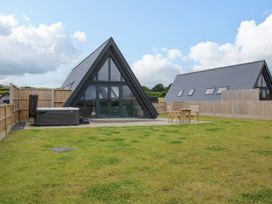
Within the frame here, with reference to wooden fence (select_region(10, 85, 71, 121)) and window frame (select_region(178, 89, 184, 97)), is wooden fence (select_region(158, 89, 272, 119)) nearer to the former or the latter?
wooden fence (select_region(10, 85, 71, 121))

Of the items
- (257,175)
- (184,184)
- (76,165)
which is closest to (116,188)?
(184,184)

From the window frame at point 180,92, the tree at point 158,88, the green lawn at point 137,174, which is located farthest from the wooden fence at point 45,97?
the tree at point 158,88

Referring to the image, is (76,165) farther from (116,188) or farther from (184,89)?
(184,89)

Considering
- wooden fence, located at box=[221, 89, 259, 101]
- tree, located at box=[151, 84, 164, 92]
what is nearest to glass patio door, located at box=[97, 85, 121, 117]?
wooden fence, located at box=[221, 89, 259, 101]

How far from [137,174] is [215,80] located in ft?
89.0

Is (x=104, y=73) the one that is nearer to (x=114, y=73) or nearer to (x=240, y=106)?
(x=114, y=73)

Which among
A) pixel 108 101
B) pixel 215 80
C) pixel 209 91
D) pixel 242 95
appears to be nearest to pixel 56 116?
pixel 108 101

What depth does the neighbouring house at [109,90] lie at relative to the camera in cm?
1702

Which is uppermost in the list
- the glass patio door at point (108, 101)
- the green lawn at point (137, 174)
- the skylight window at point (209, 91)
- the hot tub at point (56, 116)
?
the skylight window at point (209, 91)

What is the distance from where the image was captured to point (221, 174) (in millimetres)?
5031

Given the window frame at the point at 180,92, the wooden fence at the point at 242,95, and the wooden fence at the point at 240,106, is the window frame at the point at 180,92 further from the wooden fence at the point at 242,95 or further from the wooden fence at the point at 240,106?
the wooden fence at the point at 242,95

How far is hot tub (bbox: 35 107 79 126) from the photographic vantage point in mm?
14617

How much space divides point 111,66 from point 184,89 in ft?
60.1

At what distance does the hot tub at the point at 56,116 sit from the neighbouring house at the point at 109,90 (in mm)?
1511
